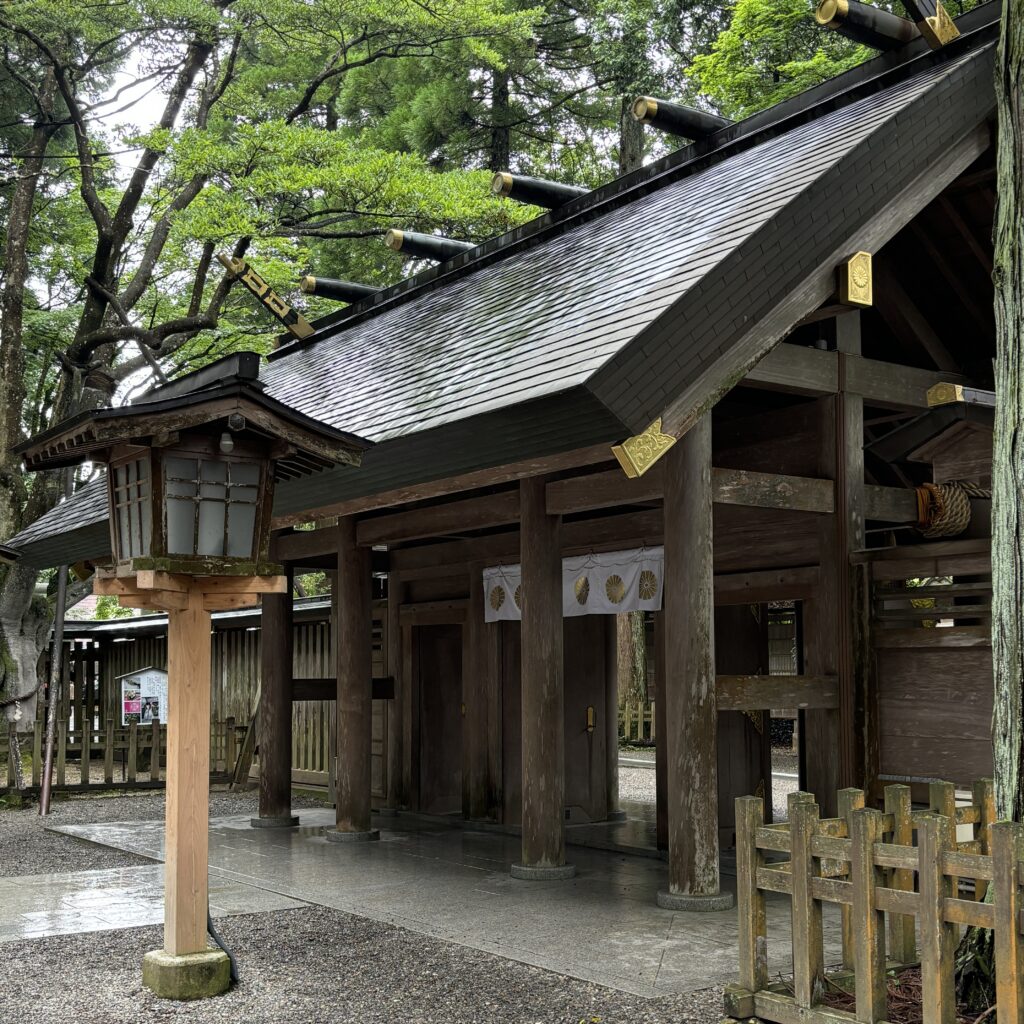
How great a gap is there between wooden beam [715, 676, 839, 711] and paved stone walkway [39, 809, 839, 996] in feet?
4.42

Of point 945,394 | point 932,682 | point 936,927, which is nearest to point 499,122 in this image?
point 945,394

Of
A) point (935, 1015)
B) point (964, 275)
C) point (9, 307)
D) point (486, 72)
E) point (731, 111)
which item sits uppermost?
point (486, 72)

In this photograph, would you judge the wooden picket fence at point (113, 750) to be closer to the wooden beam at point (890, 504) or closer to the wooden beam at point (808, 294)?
the wooden beam at point (890, 504)

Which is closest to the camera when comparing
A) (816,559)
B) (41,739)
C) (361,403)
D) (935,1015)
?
(935,1015)

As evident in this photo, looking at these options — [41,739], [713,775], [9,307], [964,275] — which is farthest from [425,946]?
[9,307]

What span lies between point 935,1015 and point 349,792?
7.80m

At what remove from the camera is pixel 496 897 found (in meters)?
8.25

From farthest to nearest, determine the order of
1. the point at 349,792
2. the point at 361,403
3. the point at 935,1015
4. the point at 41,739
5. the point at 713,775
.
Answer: the point at 41,739, the point at 349,792, the point at 361,403, the point at 713,775, the point at 935,1015

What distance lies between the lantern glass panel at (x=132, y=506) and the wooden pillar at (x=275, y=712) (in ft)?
A: 19.5

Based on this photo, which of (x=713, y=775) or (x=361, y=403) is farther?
(x=361, y=403)

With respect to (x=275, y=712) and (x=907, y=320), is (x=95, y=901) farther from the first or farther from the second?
(x=907, y=320)

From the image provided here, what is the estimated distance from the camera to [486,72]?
27.0 meters

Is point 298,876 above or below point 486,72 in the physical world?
below

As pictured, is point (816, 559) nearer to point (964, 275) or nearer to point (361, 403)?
point (964, 275)
